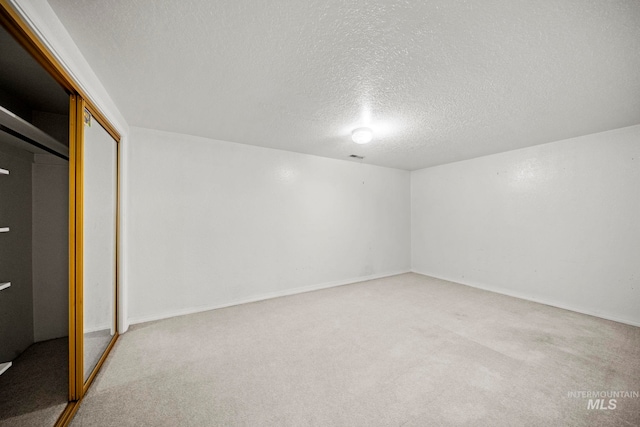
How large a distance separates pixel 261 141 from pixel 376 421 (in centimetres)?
337

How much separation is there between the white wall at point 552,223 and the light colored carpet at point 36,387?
5507 millimetres

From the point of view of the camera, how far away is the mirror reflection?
6.03ft

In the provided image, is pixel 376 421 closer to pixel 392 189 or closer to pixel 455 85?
pixel 455 85

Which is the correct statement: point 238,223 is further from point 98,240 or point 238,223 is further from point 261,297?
point 98,240

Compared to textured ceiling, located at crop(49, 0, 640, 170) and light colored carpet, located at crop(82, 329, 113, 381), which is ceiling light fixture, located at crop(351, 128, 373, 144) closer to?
textured ceiling, located at crop(49, 0, 640, 170)

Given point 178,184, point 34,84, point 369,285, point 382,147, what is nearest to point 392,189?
point 382,147

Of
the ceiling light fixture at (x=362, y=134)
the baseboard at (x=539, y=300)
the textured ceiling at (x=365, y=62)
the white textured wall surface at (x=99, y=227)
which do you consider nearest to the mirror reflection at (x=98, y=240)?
the white textured wall surface at (x=99, y=227)

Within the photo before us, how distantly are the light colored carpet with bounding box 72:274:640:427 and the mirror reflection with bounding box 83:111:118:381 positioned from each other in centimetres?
27

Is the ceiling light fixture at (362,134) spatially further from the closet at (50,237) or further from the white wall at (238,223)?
the closet at (50,237)

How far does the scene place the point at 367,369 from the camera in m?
2.04

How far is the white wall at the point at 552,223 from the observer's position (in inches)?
118

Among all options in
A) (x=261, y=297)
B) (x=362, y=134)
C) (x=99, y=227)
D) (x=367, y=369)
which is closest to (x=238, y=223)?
(x=261, y=297)

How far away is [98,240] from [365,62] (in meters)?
2.65

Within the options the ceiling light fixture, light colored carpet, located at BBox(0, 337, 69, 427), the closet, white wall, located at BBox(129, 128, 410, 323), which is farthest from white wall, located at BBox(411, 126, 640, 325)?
light colored carpet, located at BBox(0, 337, 69, 427)
